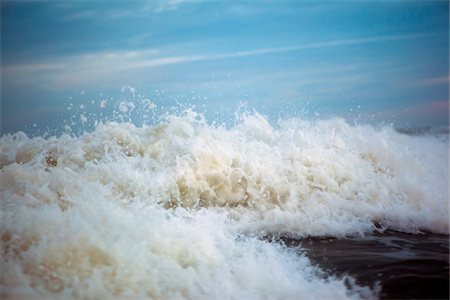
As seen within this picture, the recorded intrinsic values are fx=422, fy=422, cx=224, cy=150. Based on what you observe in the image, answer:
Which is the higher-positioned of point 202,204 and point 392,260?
point 202,204

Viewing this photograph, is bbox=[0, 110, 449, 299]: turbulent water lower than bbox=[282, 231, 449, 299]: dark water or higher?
higher

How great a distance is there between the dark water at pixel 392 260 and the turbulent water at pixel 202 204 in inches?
3.3

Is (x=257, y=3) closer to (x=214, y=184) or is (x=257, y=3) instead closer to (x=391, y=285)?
(x=214, y=184)

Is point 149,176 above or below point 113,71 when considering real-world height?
below

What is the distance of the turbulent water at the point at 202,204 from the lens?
1957 millimetres

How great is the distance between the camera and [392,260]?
2.15m

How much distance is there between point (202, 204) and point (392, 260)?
148cm

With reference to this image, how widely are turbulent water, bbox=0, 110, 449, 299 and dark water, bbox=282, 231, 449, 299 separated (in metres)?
0.08

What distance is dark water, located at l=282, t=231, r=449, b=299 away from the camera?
1857 mm

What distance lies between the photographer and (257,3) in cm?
329

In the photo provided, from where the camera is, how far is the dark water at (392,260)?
1.86 metres

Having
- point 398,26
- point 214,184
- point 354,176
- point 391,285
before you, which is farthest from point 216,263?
point 398,26

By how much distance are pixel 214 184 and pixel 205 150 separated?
0.30 meters

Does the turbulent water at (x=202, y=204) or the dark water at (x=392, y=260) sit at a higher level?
the turbulent water at (x=202, y=204)
